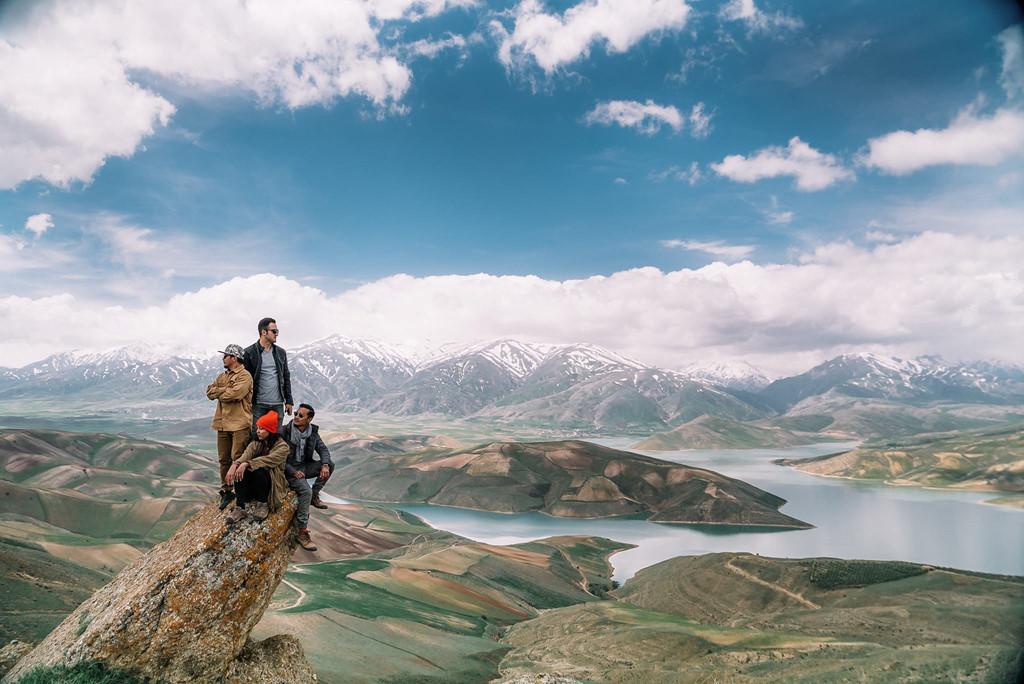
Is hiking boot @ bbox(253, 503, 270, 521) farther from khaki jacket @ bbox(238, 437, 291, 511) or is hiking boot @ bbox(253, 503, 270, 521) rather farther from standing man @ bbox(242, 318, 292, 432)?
standing man @ bbox(242, 318, 292, 432)

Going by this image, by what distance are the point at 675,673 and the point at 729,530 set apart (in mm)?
145720

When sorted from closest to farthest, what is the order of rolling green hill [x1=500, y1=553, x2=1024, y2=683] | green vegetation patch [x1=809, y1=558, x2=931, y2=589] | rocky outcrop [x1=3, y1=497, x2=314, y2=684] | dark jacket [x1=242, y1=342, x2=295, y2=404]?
rocky outcrop [x1=3, y1=497, x2=314, y2=684] → dark jacket [x1=242, y1=342, x2=295, y2=404] → rolling green hill [x1=500, y1=553, x2=1024, y2=683] → green vegetation patch [x1=809, y1=558, x2=931, y2=589]

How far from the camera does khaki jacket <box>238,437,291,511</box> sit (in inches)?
611

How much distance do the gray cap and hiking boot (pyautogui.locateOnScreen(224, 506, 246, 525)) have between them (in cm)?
473

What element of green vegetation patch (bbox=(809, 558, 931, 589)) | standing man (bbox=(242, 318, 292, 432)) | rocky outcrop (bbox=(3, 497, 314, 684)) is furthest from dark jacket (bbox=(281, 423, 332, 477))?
green vegetation patch (bbox=(809, 558, 931, 589))

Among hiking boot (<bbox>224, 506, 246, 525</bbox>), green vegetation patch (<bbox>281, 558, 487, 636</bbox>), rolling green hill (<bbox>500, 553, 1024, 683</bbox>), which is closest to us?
hiking boot (<bbox>224, 506, 246, 525</bbox>)

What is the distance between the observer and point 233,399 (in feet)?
49.7

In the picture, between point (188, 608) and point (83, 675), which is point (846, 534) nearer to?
point (188, 608)

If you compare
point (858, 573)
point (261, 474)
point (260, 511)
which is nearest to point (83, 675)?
point (260, 511)

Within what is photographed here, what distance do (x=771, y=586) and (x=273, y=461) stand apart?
334ft

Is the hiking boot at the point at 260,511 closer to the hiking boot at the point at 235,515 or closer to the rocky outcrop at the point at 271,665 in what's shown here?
the hiking boot at the point at 235,515

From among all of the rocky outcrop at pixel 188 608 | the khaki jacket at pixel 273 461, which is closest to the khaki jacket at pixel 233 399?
the khaki jacket at pixel 273 461

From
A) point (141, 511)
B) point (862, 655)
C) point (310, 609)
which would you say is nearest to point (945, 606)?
point (862, 655)

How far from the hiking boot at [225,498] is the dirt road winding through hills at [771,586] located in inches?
3701
